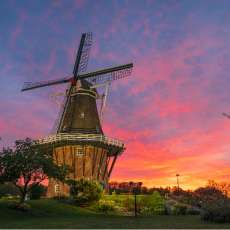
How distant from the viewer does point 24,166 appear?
45.0 meters

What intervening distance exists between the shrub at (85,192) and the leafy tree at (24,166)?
38.8ft

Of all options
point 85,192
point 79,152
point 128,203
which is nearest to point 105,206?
point 85,192

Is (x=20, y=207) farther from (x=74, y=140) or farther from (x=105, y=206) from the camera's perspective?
(x=74, y=140)

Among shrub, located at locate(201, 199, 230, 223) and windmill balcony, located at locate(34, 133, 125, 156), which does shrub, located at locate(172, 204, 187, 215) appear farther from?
shrub, located at locate(201, 199, 230, 223)

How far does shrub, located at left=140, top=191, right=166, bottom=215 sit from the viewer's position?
58.7 metres

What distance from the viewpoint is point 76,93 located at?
7169 centimetres

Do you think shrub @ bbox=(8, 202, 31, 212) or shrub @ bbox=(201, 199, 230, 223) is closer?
shrub @ bbox=(201, 199, 230, 223)

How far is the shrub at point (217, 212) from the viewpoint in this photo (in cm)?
3462

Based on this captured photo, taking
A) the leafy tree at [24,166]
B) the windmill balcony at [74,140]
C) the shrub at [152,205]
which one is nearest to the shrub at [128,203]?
the shrub at [152,205]

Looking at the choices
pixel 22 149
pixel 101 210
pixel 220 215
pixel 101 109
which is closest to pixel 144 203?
pixel 101 210

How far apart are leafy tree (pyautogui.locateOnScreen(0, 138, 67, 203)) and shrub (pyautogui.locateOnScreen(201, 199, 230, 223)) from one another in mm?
17522

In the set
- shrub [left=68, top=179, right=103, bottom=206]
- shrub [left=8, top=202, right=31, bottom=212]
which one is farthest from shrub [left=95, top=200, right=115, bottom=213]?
shrub [left=8, top=202, right=31, bottom=212]

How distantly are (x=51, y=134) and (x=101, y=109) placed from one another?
932 centimetres

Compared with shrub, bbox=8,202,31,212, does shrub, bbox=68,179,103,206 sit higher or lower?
higher
